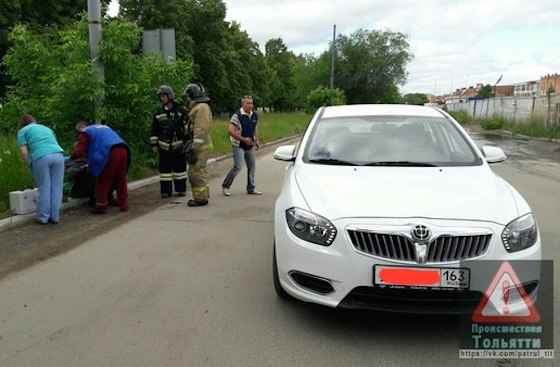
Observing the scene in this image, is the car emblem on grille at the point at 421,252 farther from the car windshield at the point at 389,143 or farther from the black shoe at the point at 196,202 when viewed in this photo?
the black shoe at the point at 196,202

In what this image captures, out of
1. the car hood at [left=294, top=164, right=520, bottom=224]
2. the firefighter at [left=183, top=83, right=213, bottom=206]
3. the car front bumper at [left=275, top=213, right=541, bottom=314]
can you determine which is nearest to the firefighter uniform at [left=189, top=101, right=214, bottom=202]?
the firefighter at [left=183, top=83, right=213, bottom=206]

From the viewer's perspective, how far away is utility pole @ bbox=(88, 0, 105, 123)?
28.4 ft

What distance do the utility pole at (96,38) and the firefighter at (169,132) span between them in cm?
113

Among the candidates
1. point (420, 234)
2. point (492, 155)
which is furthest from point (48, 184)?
point (492, 155)

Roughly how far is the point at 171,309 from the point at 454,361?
2.16 m

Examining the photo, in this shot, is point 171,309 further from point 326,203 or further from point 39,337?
point 326,203

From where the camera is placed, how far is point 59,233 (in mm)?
6445

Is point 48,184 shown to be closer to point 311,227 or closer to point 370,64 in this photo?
point 311,227

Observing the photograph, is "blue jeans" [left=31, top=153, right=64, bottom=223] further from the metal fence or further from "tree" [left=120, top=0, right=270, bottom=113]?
"tree" [left=120, top=0, right=270, bottom=113]

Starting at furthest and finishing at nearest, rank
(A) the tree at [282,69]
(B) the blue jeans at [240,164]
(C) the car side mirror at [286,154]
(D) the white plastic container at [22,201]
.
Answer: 1. (A) the tree at [282,69]
2. (B) the blue jeans at [240,164]
3. (D) the white plastic container at [22,201]
4. (C) the car side mirror at [286,154]

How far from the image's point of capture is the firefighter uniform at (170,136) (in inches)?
331

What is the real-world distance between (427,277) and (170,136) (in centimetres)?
613

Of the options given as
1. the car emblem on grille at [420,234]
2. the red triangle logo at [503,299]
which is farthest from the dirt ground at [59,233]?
the red triangle logo at [503,299]

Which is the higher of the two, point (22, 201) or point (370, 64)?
point (370, 64)
